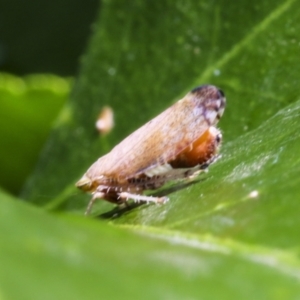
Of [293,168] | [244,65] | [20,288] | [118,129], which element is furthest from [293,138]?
[118,129]

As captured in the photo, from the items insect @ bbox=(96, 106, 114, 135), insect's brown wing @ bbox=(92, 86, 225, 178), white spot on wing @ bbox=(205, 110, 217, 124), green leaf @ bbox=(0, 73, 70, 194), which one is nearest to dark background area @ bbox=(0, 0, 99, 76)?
green leaf @ bbox=(0, 73, 70, 194)

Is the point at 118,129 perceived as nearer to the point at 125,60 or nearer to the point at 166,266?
the point at 125,60

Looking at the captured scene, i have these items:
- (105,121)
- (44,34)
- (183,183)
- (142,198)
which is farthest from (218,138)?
(44,34)

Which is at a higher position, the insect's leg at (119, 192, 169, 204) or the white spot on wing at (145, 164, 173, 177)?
the white spot on wing at (145, 164, 173, 177)

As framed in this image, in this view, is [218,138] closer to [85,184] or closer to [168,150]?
[168,150]

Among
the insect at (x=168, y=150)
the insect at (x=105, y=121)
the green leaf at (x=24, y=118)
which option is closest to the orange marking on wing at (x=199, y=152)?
the insect at (x=168, y=150)

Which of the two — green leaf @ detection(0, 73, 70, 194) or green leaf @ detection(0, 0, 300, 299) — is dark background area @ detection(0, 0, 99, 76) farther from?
green leaf @ detection(0, 0, 300, 299)

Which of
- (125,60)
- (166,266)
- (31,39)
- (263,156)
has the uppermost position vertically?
(31,39)

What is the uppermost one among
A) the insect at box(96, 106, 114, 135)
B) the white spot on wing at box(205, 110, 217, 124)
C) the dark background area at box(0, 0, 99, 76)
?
the dark background area at box(0, 0, 99, 76)
